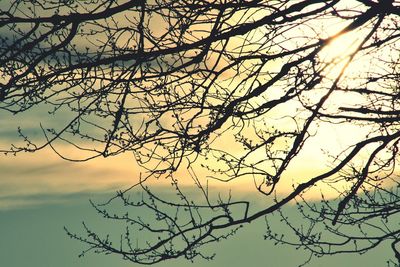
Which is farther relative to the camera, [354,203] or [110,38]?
[354,203]

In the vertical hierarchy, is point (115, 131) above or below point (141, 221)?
above

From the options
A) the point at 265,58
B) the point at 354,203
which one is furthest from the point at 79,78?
the point at 354,203

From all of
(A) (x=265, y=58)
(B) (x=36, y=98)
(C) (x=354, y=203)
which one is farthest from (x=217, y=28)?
(C) (x=354, y=203)

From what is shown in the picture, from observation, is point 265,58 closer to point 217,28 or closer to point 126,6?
point 217,28

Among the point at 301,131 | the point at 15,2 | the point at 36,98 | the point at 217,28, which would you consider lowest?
the point at 301,131

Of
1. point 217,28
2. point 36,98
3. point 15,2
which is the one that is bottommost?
point 36,98

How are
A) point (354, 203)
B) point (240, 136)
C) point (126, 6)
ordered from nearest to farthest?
1. point (126, 6)
2. point (240, 136)
3. point (354, 203)

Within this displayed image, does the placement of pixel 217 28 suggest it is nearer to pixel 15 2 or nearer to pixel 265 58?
pixel 265 58

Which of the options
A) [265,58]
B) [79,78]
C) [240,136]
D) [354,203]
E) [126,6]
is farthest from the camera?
[354,203]

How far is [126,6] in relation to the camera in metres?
6.55

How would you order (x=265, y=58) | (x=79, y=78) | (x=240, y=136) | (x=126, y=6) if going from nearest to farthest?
(x=126, y=6)
(x=79, y=78)
(x=265, y=58)
(x=240, y=136)

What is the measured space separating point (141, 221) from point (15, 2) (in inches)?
107

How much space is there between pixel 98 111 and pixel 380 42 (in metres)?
3.28

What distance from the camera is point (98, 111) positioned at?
7516mm
